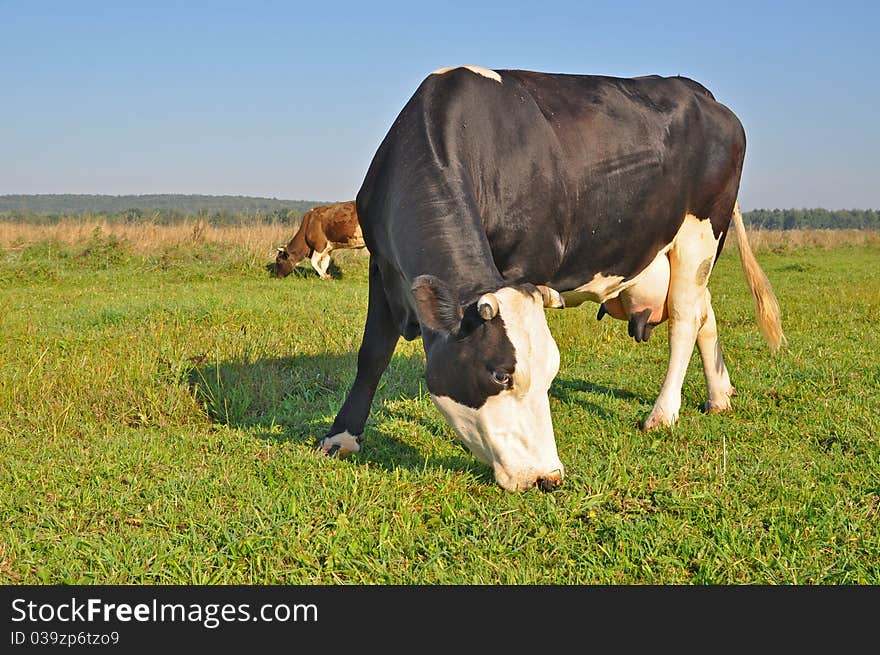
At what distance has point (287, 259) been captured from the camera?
17.9m

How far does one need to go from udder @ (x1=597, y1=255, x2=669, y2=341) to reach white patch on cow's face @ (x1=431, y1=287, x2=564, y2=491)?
2348 mm

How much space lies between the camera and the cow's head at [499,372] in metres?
3.57

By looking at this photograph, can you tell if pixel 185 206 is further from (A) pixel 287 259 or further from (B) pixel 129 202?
(A) pixel 287 259

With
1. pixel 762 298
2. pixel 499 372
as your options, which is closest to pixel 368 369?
pixel 499 372

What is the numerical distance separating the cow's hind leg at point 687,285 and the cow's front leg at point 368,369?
6.68 ft

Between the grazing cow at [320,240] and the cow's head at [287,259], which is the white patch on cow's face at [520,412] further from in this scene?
the cow's head at [287,259]

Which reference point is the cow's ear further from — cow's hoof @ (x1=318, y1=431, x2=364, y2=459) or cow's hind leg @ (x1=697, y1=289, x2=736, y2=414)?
cow's hind leg @ (x1=697, y1=289, x2=736, y2=414)

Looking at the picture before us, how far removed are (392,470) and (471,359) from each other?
45.3 inches

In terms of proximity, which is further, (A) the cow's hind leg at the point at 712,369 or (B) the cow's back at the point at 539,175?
(A) the cow's hind leg at the point at 712,369

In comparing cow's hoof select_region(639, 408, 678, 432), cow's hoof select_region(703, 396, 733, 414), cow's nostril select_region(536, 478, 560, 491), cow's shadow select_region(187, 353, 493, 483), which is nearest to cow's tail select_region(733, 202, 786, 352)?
cow's hoof select_region(703, 396, 733, 414)

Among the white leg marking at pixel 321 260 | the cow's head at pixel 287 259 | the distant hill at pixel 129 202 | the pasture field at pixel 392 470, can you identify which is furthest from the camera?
the distant hill at pixel 129 202

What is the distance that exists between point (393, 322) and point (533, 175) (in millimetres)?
1194

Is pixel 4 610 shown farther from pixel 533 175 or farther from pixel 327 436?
pixel 533 175

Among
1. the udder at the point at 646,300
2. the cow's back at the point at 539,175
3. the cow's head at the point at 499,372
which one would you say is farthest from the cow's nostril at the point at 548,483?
the udder at the point at 646,300
